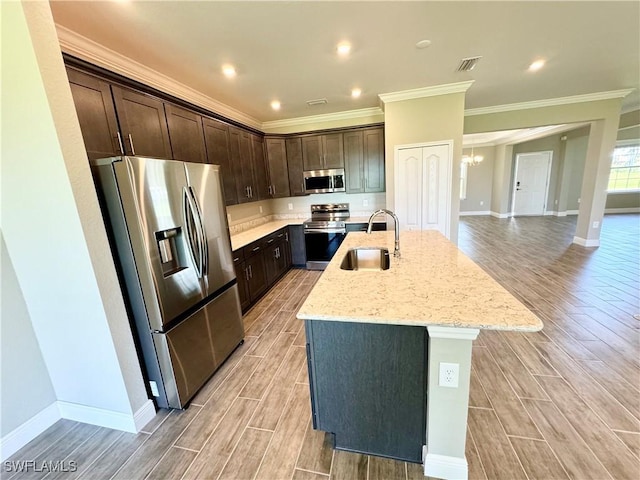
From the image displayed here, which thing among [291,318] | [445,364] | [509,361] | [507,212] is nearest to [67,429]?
[291,318]

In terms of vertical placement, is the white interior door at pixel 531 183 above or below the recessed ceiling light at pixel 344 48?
below

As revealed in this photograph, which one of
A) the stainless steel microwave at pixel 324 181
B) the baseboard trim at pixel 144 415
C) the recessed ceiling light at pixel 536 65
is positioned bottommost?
the baseboard trim at pixel 144 415

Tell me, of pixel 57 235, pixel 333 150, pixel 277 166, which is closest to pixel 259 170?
pixel 277 166

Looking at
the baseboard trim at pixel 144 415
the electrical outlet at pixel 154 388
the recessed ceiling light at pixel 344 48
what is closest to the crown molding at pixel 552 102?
the recessed ceiling light at pixel 344 48

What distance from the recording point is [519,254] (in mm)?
4805

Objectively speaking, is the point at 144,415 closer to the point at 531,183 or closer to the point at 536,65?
the point at 536,65

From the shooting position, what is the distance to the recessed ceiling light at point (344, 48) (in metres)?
2.31

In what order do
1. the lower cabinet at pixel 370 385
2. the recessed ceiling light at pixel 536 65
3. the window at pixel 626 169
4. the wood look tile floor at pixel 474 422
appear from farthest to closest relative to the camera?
the window at pixel 626 169 < the recessed ceiling light at pixel 536 65 < the wood look tile floor at pixel 474 422 < the lower cabinet at pixel 370 385

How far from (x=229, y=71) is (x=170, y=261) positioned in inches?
85.6

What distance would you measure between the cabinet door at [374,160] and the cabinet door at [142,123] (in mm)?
2937

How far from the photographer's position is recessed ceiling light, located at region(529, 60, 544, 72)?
290 cm

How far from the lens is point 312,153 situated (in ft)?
14.5

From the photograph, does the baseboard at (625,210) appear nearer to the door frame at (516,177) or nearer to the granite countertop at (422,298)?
the door frame at (516,177)

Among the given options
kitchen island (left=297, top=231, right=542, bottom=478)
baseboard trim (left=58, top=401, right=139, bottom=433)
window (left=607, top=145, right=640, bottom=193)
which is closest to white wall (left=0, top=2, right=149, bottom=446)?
baseboard trim (left=58, top=401, right=139, bottom=433)
